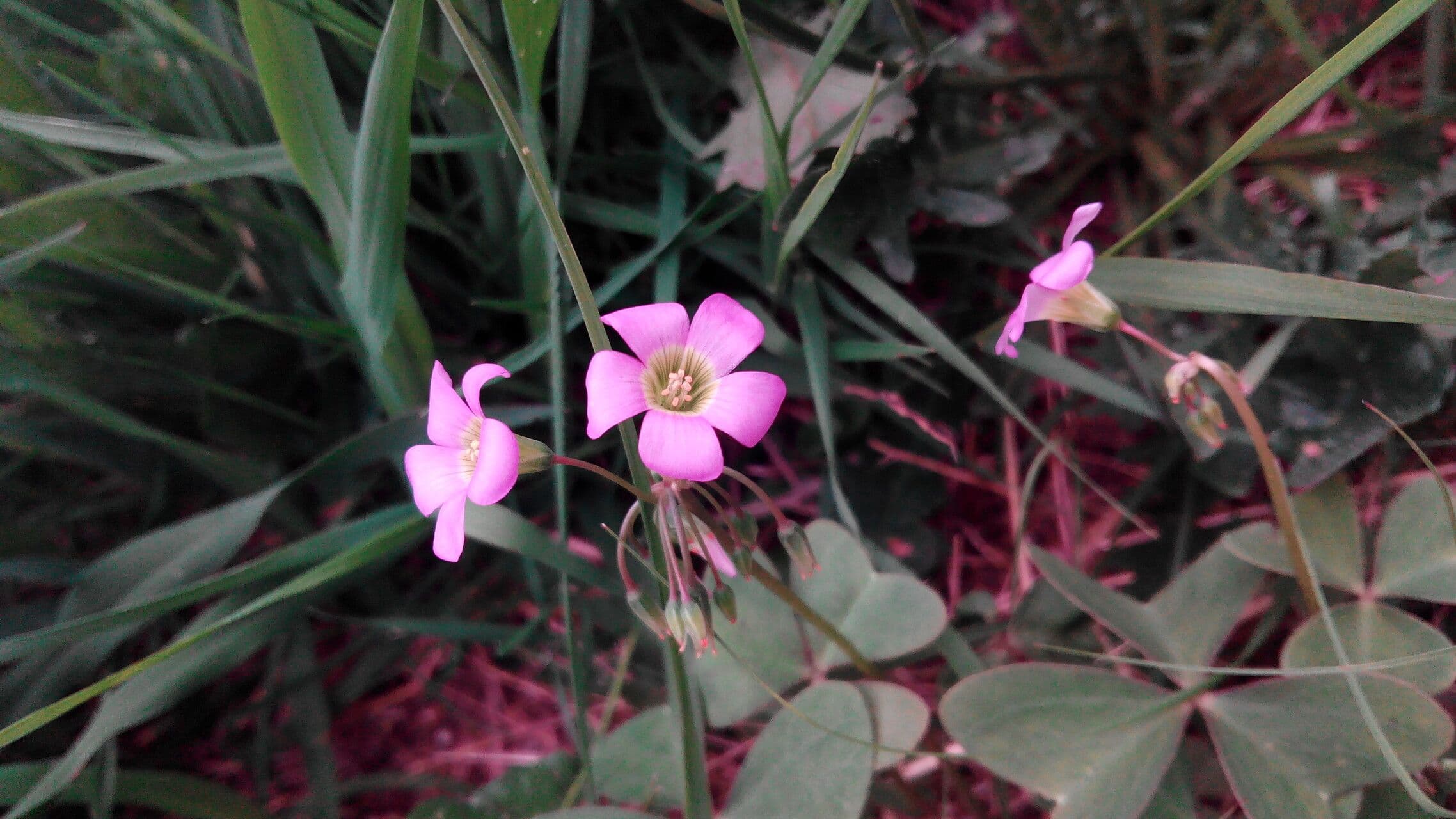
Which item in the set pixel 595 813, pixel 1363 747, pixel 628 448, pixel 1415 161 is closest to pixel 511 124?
pixel 628 448

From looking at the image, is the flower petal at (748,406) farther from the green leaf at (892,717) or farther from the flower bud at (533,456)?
the green leaf at (892,717)

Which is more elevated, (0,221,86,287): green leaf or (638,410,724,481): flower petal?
(0,221,86,287): green leaf

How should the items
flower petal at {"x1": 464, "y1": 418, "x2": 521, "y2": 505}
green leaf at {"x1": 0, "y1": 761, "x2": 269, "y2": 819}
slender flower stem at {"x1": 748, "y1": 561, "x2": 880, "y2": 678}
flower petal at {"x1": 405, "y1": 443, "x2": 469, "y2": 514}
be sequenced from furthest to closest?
green leaf at {"x1": 0, "y1": 761, "x2": 269, "y2": 819}, slender flower stem at {"x1": 748, "y1": 561, "x2": 880, "y2": 678}, flower petal at {"x1": 405, "y1": 443, "x2": 469, "y2": 514}, flower petal at {"x1": 464, "y1": 418, "x2": 521, "y2": 505}

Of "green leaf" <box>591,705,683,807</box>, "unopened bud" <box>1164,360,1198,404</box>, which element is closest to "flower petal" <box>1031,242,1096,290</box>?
"unopened bud" <box>1164,360,1198,404</box>

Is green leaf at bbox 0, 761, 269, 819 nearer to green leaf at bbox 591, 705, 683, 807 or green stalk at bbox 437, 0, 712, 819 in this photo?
green leaf at bbox 591, 705, 683, 807

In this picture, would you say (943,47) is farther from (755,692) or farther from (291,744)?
(291,744)

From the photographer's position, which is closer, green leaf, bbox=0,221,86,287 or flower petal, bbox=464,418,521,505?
flower petal, bbox=464,418,521,505

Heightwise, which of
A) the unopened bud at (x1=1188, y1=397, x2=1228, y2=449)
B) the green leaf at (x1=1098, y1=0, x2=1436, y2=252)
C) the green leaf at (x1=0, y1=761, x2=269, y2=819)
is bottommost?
the unopened bud at (x1=1188, y1=397, x2=1228, y2=449)
